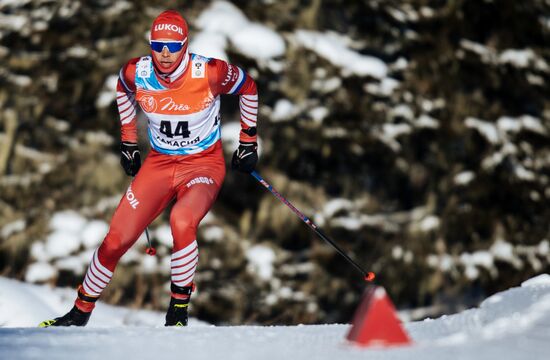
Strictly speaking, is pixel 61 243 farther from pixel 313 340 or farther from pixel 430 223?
pixel 313 340

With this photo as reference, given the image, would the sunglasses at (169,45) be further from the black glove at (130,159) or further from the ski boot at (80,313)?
the ski boot at (80,313)

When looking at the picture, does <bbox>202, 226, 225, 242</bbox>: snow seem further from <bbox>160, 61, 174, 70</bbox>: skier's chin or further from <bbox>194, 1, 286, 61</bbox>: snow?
<bbox>160, 61, 174, 70</bbox>: skier's chin

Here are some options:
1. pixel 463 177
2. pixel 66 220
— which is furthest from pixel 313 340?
pixel 463 177

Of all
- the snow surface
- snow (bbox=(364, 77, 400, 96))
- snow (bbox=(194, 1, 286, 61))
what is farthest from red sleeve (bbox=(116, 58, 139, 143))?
snow (bbox=(364, 77, 400, 96))

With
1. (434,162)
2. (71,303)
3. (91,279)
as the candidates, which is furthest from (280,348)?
(434,162)

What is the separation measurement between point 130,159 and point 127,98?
1.43ft

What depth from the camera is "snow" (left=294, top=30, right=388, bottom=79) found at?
39.2 ft

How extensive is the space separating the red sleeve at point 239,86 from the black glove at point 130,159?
77 cm

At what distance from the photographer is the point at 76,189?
38.5 ft

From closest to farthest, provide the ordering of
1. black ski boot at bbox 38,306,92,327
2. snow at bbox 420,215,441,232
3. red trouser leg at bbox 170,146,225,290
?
Result: 1. red trouser leg at bbox 170,146,225,290
2. black ski boot at bbox 38,306,92,327
3. snow at bbox 420,215,441,232

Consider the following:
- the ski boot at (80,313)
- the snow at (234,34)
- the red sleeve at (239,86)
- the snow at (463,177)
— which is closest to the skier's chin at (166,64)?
the red sleeve at (239,86)

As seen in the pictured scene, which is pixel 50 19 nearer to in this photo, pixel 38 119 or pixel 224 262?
pixel 38 119

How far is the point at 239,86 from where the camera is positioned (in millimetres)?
5672

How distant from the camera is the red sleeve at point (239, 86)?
550cm
